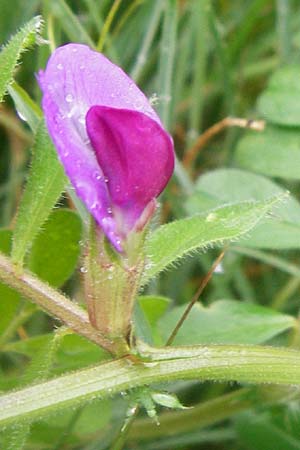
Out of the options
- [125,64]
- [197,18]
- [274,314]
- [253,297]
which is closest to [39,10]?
[125,64]

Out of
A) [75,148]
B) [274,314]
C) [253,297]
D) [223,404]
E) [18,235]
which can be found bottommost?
[253,297]

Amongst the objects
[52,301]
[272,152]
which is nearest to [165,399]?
[52,301]

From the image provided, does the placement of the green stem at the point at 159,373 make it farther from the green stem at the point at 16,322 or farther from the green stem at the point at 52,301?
the green stem at the point at 16,322

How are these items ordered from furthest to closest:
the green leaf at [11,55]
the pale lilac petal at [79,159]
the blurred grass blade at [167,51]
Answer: the blurred grass blade at [167,51] → the green leaf at [11,55] → the pale lilac petal at [79,159]

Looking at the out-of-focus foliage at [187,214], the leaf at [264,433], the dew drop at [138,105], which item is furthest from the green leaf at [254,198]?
the dew drop at [138,105]

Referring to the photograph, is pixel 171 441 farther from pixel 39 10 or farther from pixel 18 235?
pixel 39 10

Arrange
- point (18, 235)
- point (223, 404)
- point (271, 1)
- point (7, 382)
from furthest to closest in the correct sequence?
point (271, 1)
point (223, 404)
point (7, 382)
point (18, 235)
